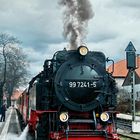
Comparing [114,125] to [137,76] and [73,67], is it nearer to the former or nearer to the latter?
[73,67]

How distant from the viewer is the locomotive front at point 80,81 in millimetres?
11898

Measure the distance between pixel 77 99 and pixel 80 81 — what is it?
20.9 inches

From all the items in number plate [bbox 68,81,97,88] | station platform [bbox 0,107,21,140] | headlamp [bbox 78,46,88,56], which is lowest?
station platform [bbox 0,107,21,140]

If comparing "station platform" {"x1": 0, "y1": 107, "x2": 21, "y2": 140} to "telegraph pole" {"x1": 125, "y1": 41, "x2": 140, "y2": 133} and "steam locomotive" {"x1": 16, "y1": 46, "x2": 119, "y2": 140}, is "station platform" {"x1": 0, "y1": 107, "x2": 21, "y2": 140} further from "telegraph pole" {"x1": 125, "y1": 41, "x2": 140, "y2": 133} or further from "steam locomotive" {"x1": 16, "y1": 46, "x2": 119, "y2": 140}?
"steam locomotive" {"x1": 16, "y1": 46, "x2": 119, "y2": 140}

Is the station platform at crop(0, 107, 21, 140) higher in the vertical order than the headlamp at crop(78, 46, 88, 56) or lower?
lower

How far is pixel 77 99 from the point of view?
39.3ft

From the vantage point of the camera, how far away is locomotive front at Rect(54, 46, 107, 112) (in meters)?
11.9

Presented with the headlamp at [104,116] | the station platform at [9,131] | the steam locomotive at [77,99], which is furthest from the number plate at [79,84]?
the station platform at [9,131]


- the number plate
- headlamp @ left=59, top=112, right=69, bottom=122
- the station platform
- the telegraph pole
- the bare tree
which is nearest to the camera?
headlamp @ left=59, top=112, right=69, bottom=122

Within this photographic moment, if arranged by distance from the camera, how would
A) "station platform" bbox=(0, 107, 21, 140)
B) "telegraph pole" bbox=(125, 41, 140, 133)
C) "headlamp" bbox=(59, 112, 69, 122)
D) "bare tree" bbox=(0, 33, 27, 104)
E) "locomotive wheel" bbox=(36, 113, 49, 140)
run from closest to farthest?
"headlamp" bbox=(59, 112, 69, 122) → "locomotive wheel" bbox=(36, 113, 49, 140) → "station platform" bbox=(0, 107, 21, 140) → "telegraph pole" bbox=(125, 41, 140, 133) → "bare tree" bbox=(0, 33, 27, 104)

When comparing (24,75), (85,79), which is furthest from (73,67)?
(24,75)

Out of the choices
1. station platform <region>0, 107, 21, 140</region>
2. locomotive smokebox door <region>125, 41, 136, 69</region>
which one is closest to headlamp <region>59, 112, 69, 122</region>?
station platform <region>0, 107, 21, 140</region>

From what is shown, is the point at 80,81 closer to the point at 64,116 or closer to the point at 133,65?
the point at 64,116

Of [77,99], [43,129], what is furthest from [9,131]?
[77,99]
